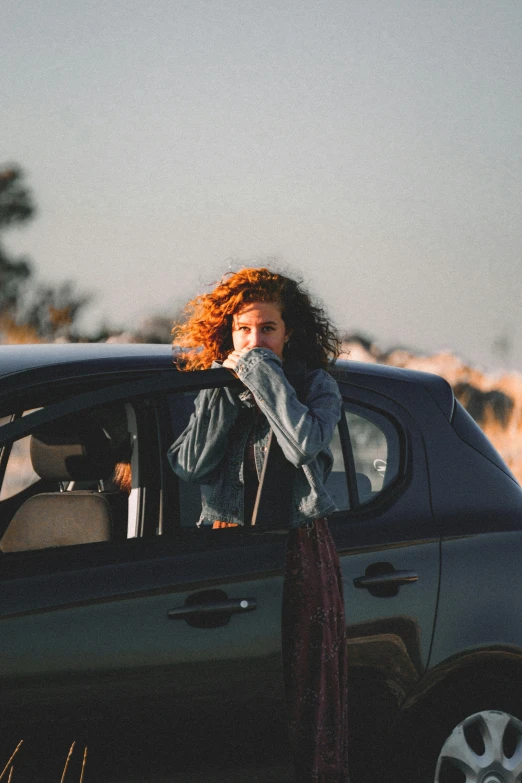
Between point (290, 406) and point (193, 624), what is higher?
point (290, 406)

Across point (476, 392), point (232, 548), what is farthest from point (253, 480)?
point (476, 392)

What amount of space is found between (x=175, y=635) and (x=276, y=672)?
319mm

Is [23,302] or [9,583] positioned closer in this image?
[9,583]

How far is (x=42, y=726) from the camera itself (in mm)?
2898

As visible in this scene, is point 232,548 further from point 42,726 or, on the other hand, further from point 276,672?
point 42,726

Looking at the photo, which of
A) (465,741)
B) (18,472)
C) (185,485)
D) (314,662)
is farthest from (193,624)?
(18,472)

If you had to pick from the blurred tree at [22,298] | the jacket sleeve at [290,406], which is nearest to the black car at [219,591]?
the jacket sleeve at [290,406]

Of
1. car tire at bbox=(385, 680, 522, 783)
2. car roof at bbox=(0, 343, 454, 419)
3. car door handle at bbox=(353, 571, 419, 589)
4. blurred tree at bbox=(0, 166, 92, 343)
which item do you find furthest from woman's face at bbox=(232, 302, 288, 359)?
blurred tree at bbox=(0, 166, 92, 343)

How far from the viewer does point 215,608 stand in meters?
3.12

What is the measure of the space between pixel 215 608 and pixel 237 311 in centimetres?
92

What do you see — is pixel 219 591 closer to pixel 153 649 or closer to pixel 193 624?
pixel 193 624

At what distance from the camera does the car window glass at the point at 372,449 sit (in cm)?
357

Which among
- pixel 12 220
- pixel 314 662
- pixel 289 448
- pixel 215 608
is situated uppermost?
pixel 12 220

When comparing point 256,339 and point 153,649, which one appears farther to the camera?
point 256,339
